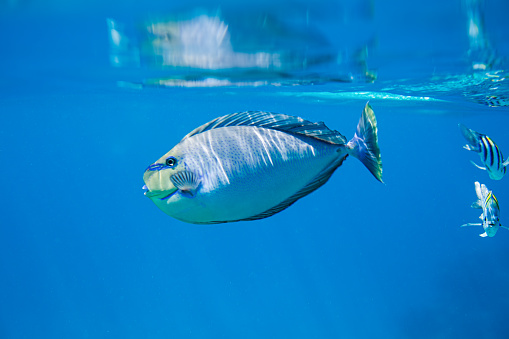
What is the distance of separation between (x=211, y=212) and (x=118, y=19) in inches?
247

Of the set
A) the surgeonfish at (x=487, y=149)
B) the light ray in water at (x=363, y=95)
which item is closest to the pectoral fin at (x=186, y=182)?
the surgeonfish at (x=487, y=149)

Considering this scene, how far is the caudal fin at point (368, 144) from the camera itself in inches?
72.8

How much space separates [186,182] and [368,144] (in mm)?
973

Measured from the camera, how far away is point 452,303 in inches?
719

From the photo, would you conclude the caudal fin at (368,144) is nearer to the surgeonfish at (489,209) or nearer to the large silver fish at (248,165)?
the large silver fish at (248,165)

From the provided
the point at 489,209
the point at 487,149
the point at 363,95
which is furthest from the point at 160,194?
the point at 363,95

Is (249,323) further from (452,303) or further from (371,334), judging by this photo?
(452,303)

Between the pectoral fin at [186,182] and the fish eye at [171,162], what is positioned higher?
the fish eye at [171,162]

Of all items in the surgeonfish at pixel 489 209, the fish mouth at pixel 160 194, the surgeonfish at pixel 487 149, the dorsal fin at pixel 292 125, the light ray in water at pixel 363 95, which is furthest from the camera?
the light ray in water at pixel 363 95

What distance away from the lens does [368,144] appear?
6.14ft

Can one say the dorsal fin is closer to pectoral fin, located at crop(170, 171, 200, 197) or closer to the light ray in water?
pectoral fin, located at crop(170, 171, 200, 197)

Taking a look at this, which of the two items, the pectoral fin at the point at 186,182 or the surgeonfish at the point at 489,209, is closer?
the pectoral fin at the point at 186,182

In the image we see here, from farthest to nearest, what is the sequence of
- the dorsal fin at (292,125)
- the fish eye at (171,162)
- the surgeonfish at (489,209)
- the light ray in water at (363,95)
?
the light ray in water at (363,95), the surgeonfish at (489,209), the dorsal fin at (292,125), the fish eye at (171,162)

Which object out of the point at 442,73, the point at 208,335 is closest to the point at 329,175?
the point at 442,73
